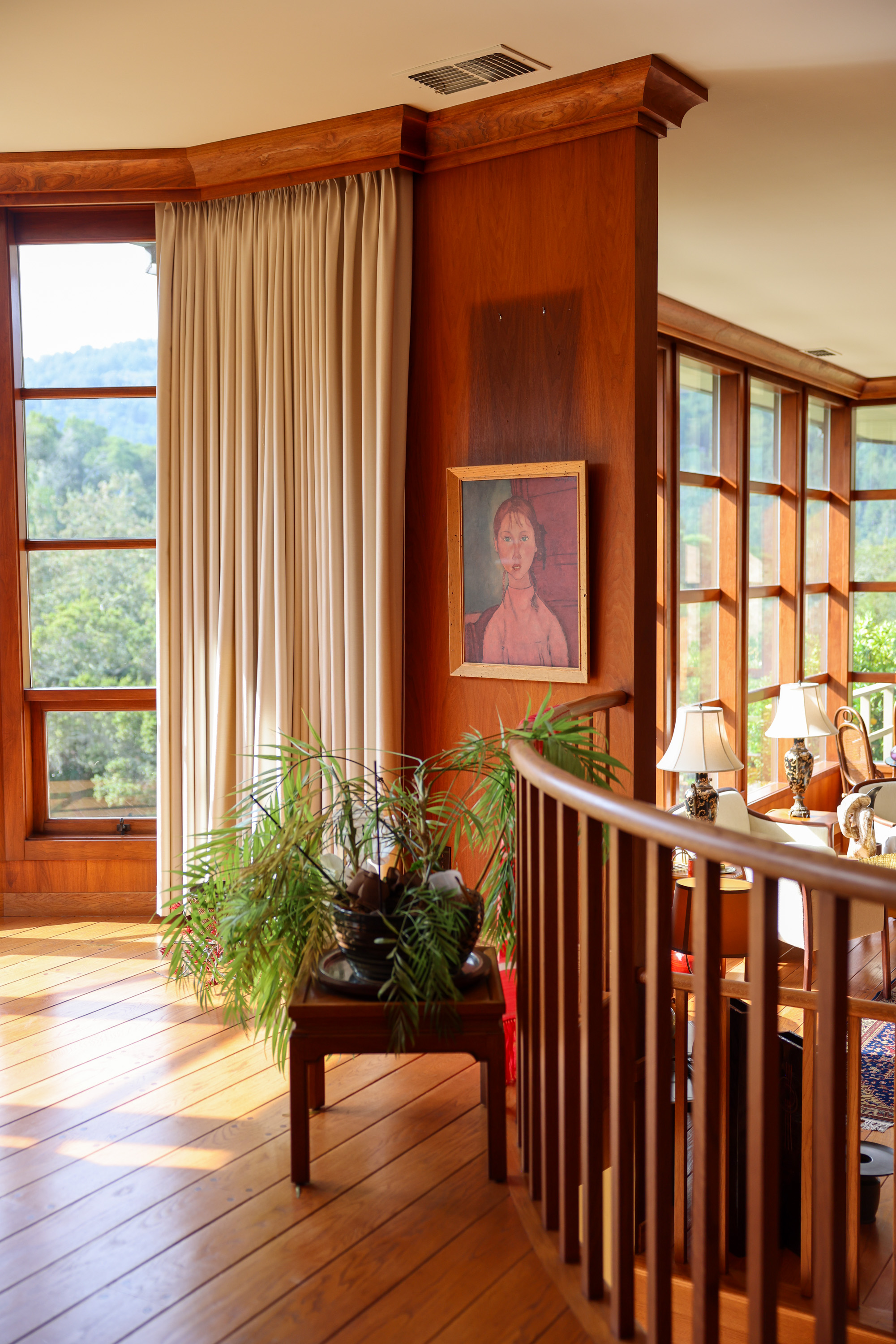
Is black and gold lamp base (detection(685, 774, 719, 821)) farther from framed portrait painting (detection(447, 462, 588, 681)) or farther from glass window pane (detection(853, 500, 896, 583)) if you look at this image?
glass window pane (detection(853, 500, 896, 583))

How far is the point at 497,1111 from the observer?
230cm

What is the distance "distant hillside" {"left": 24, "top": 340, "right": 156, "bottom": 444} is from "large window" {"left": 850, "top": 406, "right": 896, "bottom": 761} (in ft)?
23.6

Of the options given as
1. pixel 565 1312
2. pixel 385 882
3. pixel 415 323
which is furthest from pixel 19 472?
pixel 565 1312

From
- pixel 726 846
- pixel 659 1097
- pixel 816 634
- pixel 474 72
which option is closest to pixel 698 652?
pixel 816 634

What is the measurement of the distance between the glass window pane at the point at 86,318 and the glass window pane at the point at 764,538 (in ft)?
16.2

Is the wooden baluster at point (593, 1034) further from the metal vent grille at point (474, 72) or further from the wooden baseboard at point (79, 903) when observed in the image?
the wooden baseboard at point (79, 903)

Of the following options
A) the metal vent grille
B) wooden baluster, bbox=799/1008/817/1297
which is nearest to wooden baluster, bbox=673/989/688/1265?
wooden baluster, bbox=799/1008/817/1297

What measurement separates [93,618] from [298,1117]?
2713 millimetres

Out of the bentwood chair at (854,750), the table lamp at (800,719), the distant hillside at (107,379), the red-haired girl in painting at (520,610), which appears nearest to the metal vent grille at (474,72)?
the red-haired girl in painting at (520,610)

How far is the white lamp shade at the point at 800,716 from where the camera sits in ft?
22.8

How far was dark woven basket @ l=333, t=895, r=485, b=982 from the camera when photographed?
7.59 ft

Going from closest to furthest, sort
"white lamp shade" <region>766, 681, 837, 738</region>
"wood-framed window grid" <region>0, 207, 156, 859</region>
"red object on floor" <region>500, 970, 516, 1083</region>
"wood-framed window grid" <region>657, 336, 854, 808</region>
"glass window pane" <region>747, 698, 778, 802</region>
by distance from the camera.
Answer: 1. "red object on floor" <region>500, 970, 516, 1083</region>
2. "wood-framed window grid" <region>0, 207, 156, 859</region>
3. "wood-framed window grid" <region>657, 336, 854, 808</region>
4. "white lamp shade" <region>766, 681, 837, 738</region>
5. "glass window pane" <region>747, 698, 778, 802</region>

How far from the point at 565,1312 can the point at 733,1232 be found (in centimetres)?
149

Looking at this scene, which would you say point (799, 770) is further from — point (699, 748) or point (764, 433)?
point (764, 433)
